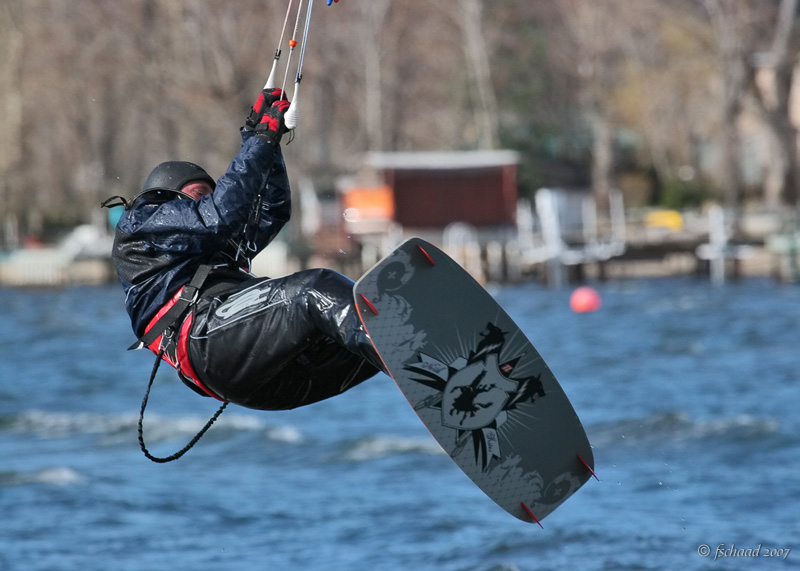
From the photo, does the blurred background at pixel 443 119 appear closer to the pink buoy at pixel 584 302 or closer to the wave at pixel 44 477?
the pink buoy at pixel 584 302

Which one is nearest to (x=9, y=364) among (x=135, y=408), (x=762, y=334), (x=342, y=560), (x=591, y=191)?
(x=135, y=408)

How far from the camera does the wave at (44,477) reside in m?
11.4

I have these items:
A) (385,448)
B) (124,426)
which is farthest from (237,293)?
(124,426)

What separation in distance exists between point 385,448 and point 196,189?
7100 mm

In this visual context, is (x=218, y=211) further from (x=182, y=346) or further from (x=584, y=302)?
(x=584, y=302)

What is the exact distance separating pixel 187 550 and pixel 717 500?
13.6 feet

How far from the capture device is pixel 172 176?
232 inches

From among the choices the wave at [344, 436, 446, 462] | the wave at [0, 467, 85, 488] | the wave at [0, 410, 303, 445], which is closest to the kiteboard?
the wave at [344, 436, 446, 462]

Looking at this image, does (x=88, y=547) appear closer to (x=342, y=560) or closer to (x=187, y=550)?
(x=187, y=550)

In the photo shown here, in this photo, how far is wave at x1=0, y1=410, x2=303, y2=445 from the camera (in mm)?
14055

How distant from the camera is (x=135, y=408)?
53.1 ft

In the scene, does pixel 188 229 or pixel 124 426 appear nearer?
pixel 188 229

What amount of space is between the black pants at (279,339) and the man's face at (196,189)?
0.53 meters

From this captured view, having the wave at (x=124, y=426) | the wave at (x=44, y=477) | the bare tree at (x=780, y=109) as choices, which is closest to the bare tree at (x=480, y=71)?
the bare tree at (x=780, y=109)
